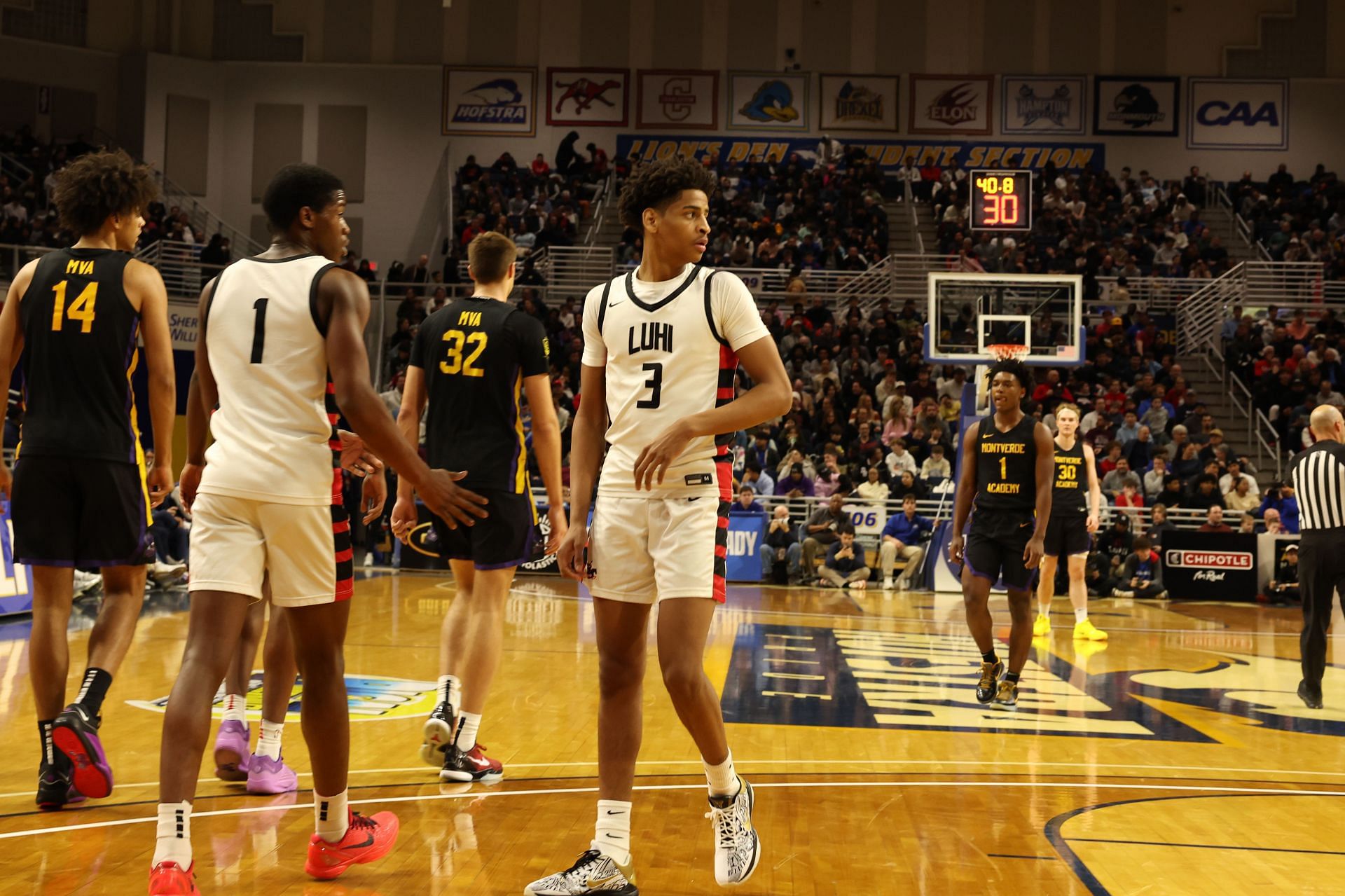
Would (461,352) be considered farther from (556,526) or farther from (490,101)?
(490,101)

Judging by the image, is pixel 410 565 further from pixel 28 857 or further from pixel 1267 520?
pixel 28 857

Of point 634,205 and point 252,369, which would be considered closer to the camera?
point 252,369

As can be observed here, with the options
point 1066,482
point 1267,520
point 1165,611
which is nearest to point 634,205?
point 1066,482

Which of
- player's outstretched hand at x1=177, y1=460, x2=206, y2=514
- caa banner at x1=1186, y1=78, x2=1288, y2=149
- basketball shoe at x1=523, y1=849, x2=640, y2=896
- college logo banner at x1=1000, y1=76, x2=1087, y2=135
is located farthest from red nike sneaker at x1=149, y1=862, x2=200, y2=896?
caa banner at x1=1186, y1=78, x2=1288, y2=149

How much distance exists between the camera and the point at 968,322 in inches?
635

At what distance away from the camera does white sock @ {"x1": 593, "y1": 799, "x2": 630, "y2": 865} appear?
3.63 m

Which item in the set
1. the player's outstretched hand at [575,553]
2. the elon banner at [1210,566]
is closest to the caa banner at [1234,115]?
the elon banner at [1210,566]

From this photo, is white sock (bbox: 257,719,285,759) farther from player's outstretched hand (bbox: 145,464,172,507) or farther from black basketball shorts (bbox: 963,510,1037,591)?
Result: black basketball shorts (bbox: 963,510,1037,591)

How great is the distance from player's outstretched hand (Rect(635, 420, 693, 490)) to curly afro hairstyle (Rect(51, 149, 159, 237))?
8.38 ft

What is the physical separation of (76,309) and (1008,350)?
12.2 meters

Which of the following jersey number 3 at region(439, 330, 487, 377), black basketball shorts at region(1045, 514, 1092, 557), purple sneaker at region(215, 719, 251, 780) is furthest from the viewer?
black basketball shorts at region(1045, 514, 1092, 557)

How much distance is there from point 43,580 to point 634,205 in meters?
2.65

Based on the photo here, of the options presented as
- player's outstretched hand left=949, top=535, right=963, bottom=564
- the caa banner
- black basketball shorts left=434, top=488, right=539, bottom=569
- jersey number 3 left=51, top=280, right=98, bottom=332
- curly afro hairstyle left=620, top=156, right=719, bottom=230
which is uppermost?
the caa banner

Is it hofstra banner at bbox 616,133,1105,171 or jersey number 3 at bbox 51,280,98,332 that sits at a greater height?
hofstra banner at bbox 616,133,1105,171
